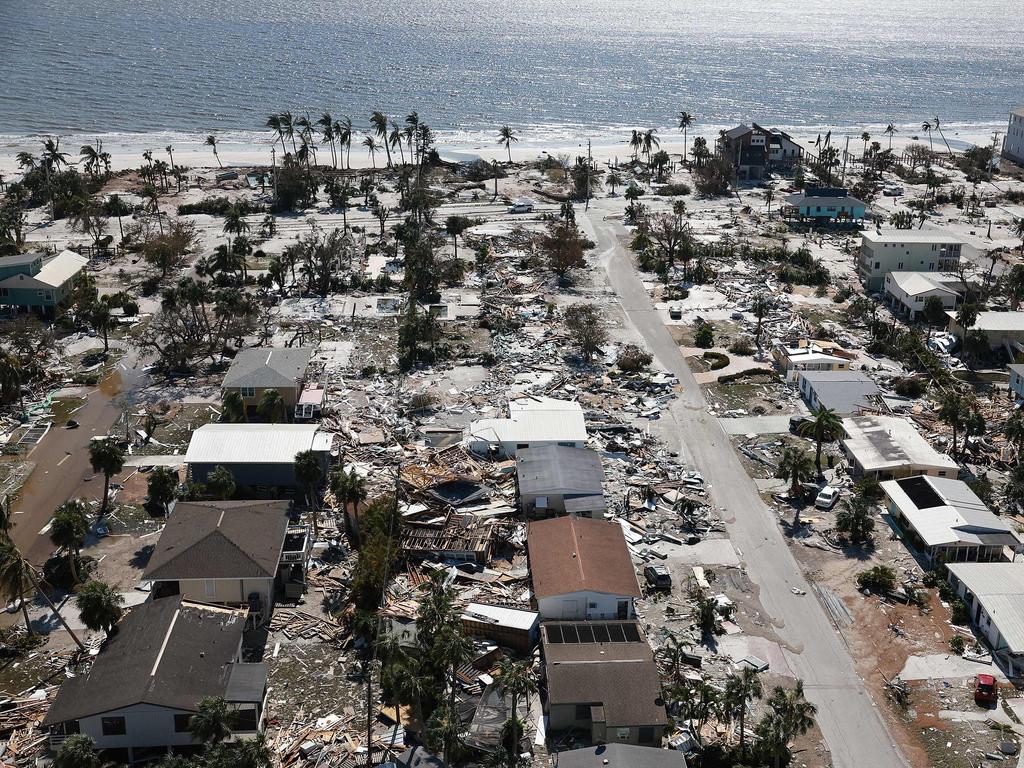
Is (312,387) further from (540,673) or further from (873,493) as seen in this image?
(873,493)

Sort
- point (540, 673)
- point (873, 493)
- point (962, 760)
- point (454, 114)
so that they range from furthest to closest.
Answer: point (454, 114), point (873, 493), point (540, 673), point (962, 760)

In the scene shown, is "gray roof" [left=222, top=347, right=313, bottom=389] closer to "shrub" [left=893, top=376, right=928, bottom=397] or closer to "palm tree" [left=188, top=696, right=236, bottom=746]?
"palm tree" [left=188, top=696, right=236, bottom=746]

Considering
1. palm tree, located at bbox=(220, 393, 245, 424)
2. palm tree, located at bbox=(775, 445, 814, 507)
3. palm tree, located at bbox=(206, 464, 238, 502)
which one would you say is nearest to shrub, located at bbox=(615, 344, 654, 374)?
palm tree, located at bbox=(775, 445, 814, 507)

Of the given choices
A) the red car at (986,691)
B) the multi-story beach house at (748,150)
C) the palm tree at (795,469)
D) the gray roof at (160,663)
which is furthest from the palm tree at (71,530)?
the multi-story beach house at (748,150)

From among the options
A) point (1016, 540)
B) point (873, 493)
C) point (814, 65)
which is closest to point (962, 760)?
point (1016, 540)

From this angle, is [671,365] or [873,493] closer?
[873,493]

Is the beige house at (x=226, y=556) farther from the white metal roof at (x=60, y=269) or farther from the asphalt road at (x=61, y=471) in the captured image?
the white metal roof at (x=60, y=269)
